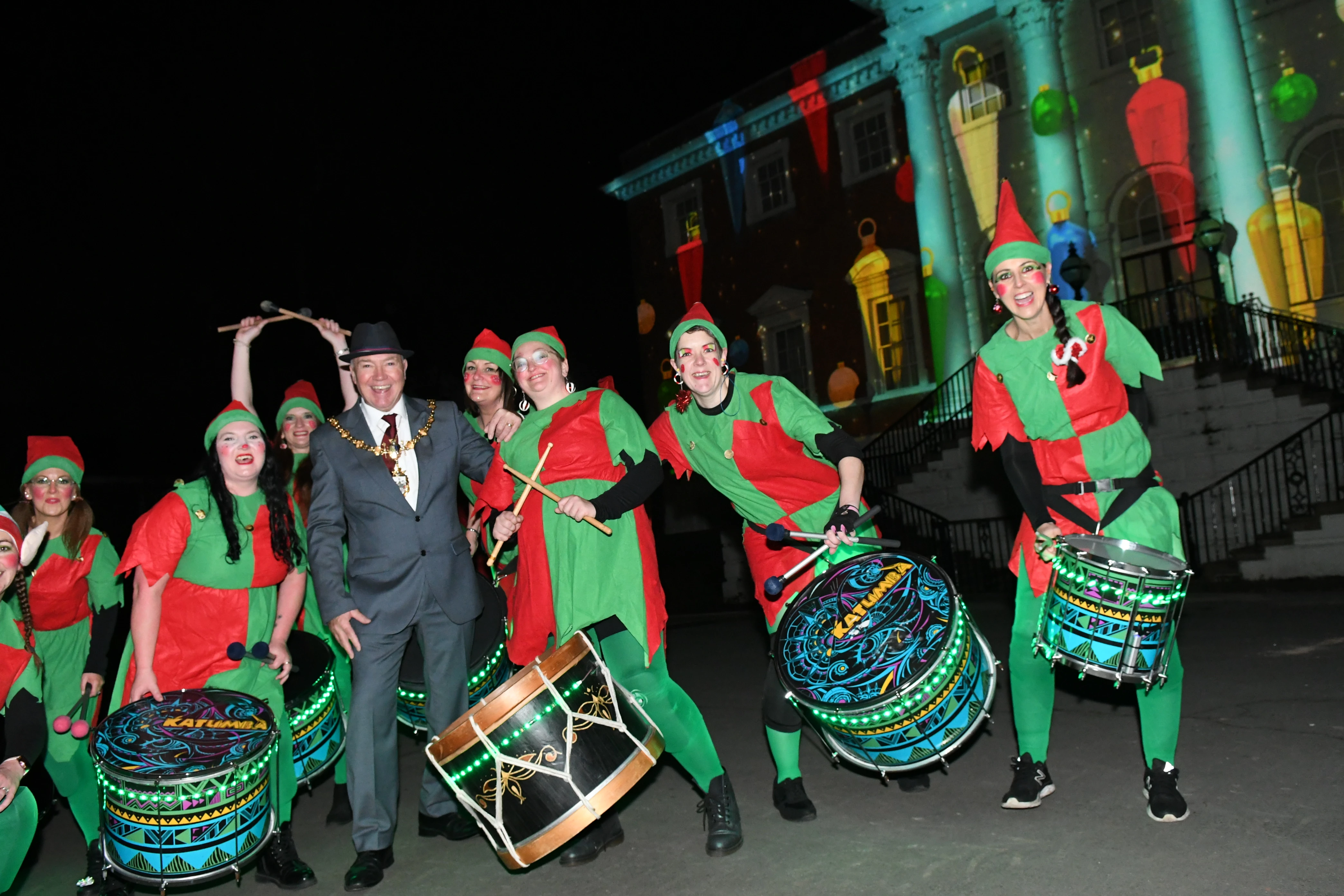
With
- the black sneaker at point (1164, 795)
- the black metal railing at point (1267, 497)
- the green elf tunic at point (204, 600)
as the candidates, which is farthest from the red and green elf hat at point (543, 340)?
the black metal railing at point (1267, 497)

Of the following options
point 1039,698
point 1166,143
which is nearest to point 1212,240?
point 1166,143

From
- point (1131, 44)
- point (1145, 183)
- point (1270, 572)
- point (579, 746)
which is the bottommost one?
point (1270, 572)

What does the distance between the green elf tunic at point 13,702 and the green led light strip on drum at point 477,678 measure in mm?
1412

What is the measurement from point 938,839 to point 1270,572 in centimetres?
940

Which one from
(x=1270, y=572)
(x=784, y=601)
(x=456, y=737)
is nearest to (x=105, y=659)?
(x=456, y=737)

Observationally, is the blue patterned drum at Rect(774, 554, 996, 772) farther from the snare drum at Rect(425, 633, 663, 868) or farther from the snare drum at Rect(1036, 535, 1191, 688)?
the snare drum at Rect(425, 633, 663, 868)

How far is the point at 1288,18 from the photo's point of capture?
14.8 meters

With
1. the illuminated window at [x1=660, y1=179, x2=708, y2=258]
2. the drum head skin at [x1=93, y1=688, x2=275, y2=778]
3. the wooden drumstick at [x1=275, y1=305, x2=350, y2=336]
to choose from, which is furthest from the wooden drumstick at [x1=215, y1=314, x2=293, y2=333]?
the illuminated window at [x1=660, y1=179, x2=708, y2=258]

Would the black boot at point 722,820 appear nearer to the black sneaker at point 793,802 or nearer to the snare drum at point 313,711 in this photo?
the black sneaker at point 793,802

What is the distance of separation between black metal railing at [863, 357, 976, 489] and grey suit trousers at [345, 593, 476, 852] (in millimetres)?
13048

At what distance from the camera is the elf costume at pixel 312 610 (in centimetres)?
480

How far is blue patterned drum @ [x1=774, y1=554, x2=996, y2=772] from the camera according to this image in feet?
10.3

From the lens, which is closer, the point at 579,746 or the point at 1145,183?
the point at 579,746

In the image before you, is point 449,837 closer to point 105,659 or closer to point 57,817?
point 105,659
